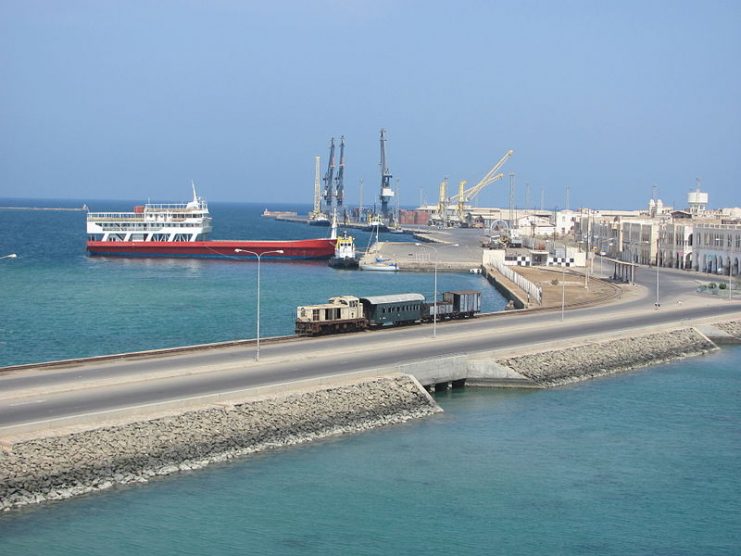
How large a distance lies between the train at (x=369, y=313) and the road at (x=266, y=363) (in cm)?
101

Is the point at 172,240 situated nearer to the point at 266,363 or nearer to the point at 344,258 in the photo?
the point at 344,258

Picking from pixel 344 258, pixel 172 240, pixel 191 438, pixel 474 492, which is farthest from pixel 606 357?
pixel 172 240

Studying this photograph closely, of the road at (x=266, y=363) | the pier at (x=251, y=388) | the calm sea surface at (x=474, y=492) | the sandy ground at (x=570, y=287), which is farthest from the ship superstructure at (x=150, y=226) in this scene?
the calm sea surface at (x=474, y=492)

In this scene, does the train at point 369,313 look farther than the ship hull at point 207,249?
No

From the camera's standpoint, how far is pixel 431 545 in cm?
2762

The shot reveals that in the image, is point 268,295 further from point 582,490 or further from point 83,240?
point 83,240

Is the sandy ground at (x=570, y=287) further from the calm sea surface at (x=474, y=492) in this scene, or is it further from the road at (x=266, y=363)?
the calm sea surface at (x=474, y=492)

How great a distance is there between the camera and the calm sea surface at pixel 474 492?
27.4m

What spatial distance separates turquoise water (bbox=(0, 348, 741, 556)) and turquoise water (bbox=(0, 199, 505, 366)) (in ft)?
77.4

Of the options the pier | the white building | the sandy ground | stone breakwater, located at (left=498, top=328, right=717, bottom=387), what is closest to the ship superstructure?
the sandy ground

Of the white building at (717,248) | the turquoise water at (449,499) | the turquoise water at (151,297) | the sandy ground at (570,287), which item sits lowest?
the turquoise water at (449,499)

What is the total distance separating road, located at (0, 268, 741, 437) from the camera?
113ft

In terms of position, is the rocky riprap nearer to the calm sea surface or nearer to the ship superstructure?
the calm sea surface

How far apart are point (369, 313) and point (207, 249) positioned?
8430 cm
